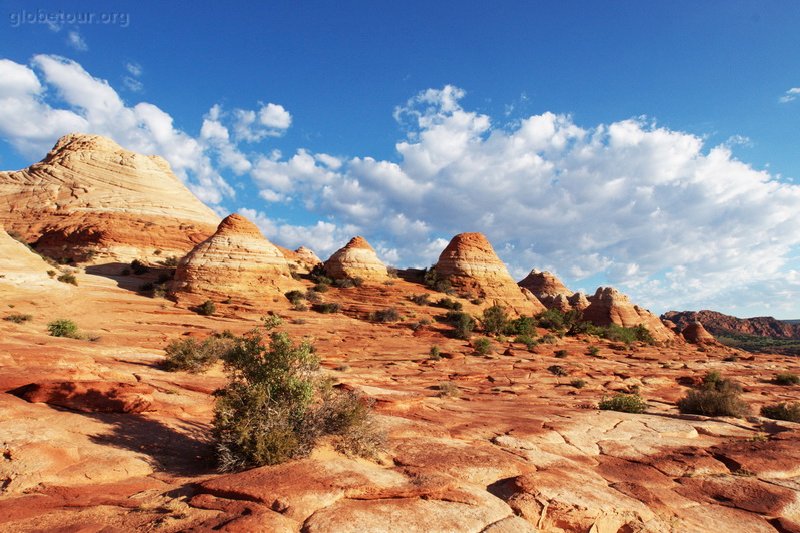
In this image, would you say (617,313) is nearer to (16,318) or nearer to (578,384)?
(578,384)

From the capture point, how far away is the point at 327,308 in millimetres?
30562

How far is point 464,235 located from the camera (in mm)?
41938

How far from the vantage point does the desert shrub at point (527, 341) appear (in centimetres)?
2806

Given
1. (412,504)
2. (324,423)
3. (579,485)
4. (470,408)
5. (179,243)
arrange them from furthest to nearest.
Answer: (179,243) → (470,408) → (324,423) → (579,485) → (412,504)

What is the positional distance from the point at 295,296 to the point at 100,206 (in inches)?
1218

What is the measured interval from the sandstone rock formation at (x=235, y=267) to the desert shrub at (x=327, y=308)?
3.33 m

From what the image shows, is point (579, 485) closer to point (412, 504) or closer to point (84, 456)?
point (412, 504)

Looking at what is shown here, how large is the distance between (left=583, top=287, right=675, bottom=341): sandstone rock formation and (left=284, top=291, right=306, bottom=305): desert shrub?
33.5m

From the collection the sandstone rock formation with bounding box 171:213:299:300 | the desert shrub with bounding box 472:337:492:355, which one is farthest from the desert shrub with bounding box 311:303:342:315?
the desert shrub with bounding box 472:337:492:355

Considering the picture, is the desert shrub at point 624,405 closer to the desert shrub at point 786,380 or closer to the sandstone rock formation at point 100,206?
the desert shrub at point 786,380

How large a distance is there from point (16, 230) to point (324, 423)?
5378 cm

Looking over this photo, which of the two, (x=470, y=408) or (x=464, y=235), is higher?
(x=464, y=235)

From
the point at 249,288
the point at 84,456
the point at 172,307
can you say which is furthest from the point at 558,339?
the point at 84,456

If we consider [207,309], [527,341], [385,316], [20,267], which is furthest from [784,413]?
[20,267]
